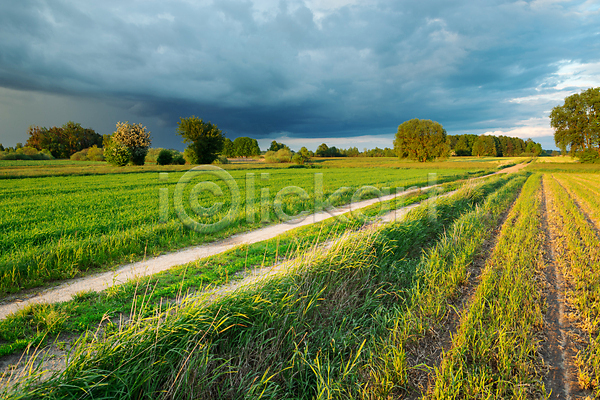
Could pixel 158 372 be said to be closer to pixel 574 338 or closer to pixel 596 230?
pixel 574 338


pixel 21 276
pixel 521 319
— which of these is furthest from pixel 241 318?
pixel 21 276

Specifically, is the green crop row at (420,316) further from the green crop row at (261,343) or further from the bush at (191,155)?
the bush at (191,155)

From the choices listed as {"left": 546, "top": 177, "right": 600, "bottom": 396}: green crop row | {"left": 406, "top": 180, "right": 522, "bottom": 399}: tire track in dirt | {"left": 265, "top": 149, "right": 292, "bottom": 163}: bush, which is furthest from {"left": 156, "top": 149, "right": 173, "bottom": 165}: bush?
{"left": 406, "top": 180, "right": 522, "bottom": 399}: tire track in dirt

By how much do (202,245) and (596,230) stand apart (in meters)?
13.1

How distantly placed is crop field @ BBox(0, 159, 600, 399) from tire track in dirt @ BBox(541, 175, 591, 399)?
19 mm

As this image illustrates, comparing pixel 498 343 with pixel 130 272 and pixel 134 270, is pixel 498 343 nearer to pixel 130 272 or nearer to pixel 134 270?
pixel 134 270

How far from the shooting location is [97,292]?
16.0ft

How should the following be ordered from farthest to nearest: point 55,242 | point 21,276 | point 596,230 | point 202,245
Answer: point 596,230
point 202,245
point 55,242
point 21,276

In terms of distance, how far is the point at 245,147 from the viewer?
112625 millimetres

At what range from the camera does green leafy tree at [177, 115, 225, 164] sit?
51750 mm

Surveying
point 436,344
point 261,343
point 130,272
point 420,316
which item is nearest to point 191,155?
point 130,272

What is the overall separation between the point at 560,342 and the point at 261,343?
13.2 ft

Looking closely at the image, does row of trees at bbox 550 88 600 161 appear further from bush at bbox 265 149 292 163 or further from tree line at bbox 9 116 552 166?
bush at bbox 265 149 292 163

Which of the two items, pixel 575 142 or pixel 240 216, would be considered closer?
pixel 240 216
